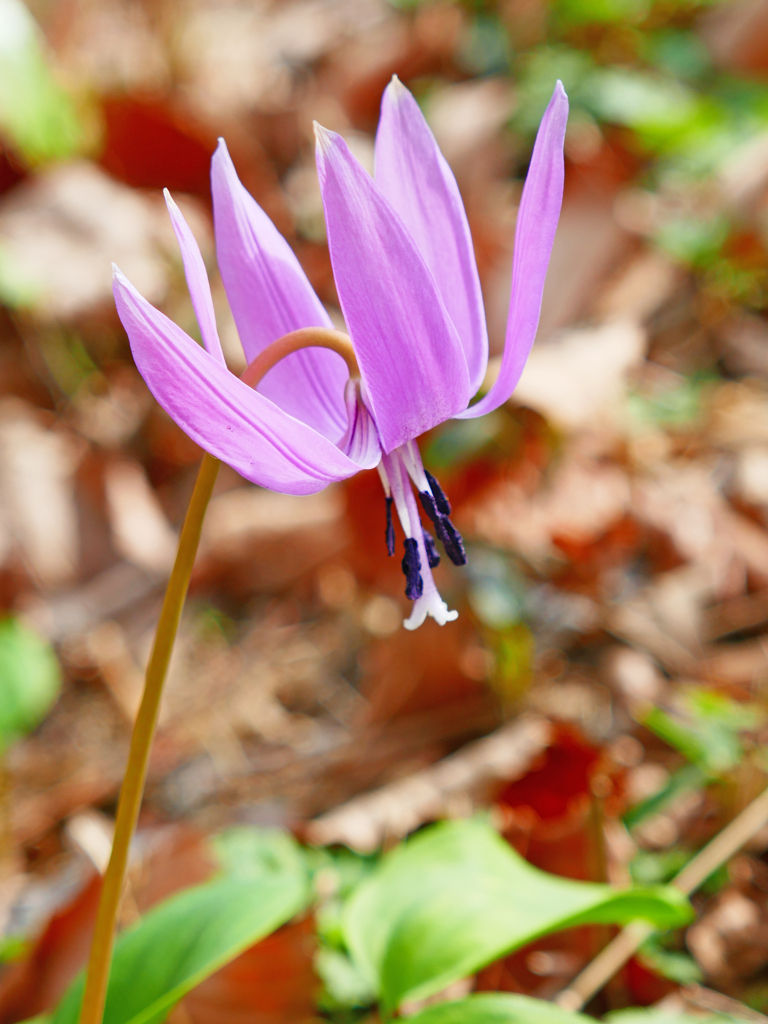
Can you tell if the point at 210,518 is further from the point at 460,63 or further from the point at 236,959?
the point at 460,63

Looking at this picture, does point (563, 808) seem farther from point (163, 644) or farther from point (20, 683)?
point (20, 683)

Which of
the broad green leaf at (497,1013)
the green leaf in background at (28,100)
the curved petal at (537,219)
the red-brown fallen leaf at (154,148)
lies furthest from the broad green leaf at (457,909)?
the green leaf in background at (28,100)

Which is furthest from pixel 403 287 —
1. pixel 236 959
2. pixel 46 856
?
pixel 46 856

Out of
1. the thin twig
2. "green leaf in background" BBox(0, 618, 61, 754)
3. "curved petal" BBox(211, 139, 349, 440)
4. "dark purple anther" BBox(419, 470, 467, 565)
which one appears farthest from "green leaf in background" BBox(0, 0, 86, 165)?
the thin twig

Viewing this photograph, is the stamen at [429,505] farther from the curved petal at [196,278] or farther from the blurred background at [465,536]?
the blurred background at [465,536]

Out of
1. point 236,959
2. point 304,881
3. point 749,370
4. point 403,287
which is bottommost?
point 749,370
